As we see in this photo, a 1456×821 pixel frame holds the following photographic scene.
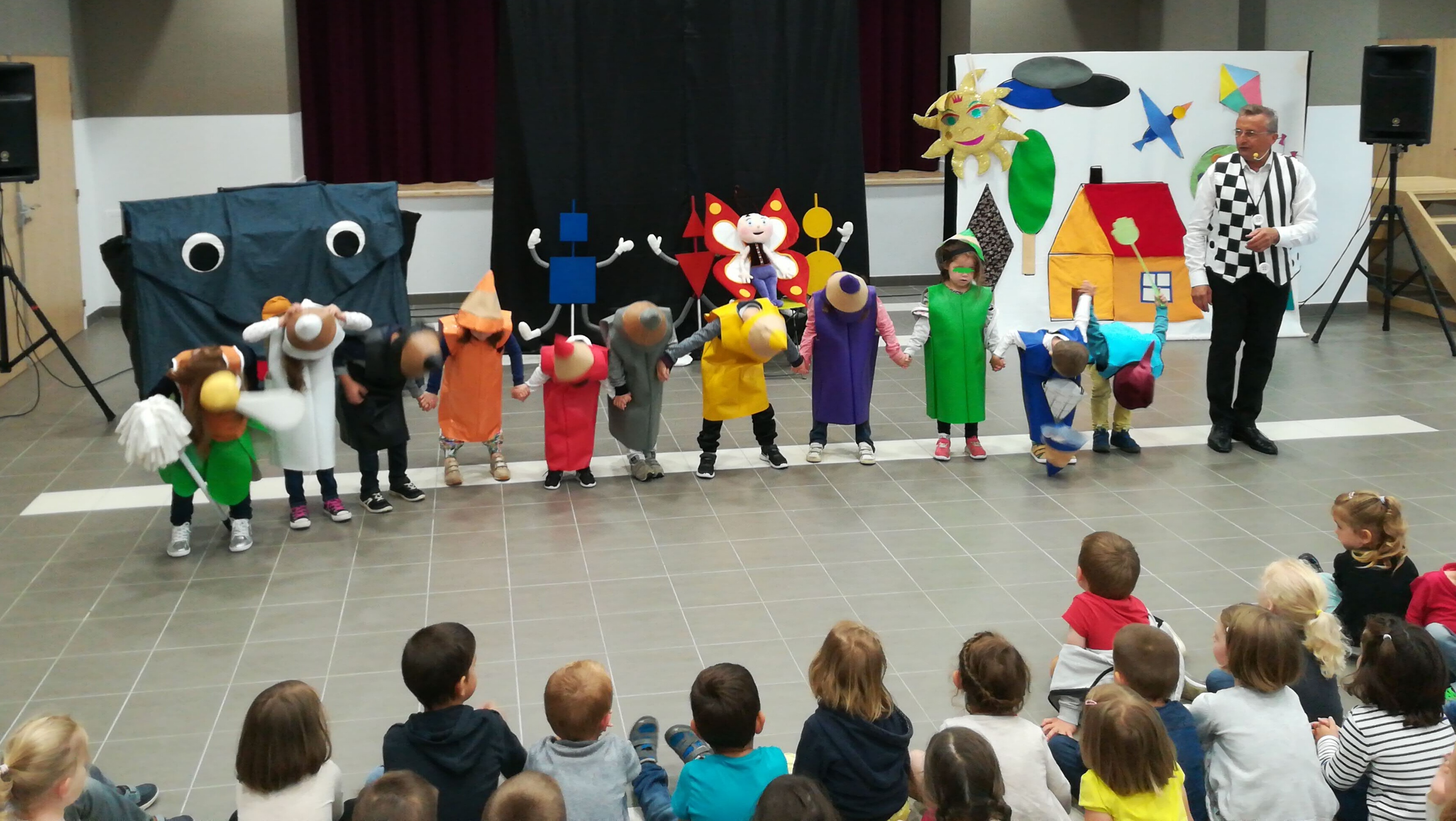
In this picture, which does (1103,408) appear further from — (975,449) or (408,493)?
(408,493)

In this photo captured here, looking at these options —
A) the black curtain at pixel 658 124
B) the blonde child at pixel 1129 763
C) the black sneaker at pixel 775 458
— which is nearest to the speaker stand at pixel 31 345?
the black curtain at pixel 658 124

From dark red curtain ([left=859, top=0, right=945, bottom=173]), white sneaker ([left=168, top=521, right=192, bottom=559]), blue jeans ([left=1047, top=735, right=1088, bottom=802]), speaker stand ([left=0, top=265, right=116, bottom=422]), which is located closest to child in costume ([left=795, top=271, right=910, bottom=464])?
white sneaker ([left=168, top=521, right=192, bottom=559])

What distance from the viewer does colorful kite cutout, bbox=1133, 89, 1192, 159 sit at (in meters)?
9.04

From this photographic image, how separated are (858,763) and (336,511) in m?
3.30

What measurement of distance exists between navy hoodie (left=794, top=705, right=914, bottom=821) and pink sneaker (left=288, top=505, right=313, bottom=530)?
124 inches

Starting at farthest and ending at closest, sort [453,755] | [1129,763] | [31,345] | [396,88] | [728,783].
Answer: [396,88] → [31,345] → [453,755] → [728,783] → [1129,763]

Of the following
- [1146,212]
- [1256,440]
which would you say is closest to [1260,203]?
[1256,440]

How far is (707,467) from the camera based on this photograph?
6238 millimetres

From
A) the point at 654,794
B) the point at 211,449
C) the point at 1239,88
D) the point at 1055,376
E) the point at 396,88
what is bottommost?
the point at 654,794

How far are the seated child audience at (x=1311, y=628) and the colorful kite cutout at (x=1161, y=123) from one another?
5952 mm

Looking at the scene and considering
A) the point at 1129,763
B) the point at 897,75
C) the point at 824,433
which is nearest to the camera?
the point at 1129,763

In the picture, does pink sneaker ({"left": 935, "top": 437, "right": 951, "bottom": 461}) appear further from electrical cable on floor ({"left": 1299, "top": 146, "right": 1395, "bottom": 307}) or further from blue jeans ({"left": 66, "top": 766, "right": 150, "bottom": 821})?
electrical cable on floor ({"left": 1299, "top": 146, "right": 1395, "bottom": 307})

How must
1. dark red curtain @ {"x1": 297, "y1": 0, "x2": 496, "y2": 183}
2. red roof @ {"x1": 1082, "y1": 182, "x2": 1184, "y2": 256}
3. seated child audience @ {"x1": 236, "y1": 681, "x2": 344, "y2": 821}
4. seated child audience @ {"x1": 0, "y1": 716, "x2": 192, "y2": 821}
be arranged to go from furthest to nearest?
1. dark red curtain @ {"x1": 297, "y1": 0, "x2": 496, "y2": 183}
2. red roof @ {"x1": 1082, "y1": 182, "x2": 1184, "y2": 256}
3. seated child audience @ {"x1": 236, "y1": 681, "x2": 344, "y2": 821}
4. seated child audience @ {"x1": 0, "y1": 716, "x2": 192, "y2": 821}

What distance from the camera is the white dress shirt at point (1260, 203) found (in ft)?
20.1
